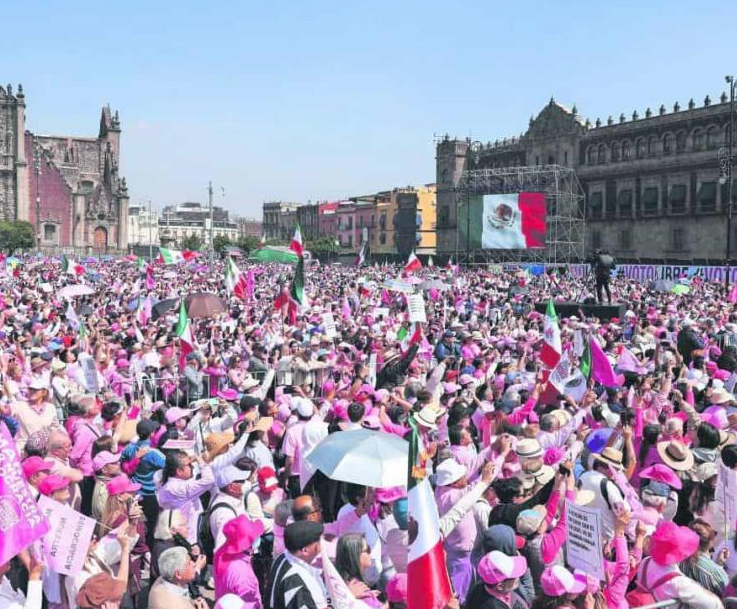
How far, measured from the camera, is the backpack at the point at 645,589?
Answer: 15.1ft

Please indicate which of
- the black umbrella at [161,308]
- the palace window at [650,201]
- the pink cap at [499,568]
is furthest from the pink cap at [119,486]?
the palace window at [650,201]

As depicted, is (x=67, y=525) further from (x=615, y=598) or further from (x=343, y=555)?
(x=615, y=598)

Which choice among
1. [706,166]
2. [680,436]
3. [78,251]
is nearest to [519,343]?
[680,436]

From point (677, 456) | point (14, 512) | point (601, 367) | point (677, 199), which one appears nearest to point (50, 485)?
point (14, 512)

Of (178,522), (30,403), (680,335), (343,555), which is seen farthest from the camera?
(680,335)

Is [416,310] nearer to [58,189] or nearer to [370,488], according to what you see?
[370,488]

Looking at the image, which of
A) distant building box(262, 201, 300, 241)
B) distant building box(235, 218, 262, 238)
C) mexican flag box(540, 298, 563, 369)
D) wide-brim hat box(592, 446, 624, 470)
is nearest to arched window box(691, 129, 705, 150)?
mexican flag box(540, 298, 563, 369)

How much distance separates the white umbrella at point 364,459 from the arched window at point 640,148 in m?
58.7

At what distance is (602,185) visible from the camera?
6328cm

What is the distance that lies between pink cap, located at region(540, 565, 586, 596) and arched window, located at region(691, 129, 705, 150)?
57.2 m

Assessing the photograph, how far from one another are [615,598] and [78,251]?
2960 inches

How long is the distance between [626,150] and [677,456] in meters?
58.8

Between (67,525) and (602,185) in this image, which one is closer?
(67,525)

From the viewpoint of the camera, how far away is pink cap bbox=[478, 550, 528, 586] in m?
4.48
